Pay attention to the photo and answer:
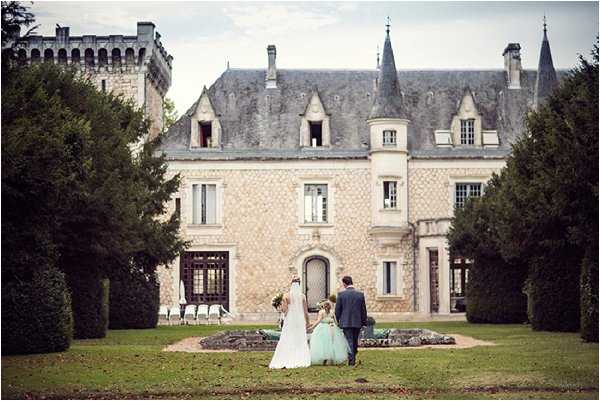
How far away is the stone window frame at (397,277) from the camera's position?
49812mm

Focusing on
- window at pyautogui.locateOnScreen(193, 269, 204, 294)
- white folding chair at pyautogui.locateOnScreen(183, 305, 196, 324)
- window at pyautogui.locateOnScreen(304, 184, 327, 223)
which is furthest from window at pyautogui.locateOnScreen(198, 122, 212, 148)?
white folding chair at pyautogui.locateOnScreen(183, 305, 196, 324)

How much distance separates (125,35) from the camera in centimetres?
5309

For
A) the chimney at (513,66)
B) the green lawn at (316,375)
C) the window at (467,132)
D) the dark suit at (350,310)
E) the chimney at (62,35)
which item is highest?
the chimney at (62,35)

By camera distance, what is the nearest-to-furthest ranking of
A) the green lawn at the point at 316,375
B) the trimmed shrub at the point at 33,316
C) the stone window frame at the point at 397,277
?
the green lawn at the point at 316,375, the trimmed shrub at the point at 33,316, the stone window frame at the point at 397,277

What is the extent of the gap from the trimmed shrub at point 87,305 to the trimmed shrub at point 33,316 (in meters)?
5.68

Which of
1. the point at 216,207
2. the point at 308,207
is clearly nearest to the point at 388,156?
the point at 308,207

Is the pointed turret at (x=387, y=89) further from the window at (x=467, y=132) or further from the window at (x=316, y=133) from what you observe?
the window at (x=467, y=132)

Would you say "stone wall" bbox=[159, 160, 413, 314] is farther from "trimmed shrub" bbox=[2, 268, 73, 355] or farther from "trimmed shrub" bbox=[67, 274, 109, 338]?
"trimmed shrub" bbox=[2, 268, 73, 355]

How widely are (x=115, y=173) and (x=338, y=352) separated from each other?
36.1 feet

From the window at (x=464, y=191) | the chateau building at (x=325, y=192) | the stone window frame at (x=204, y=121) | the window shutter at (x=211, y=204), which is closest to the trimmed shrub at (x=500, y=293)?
the chateau building at (x=325, y=192)

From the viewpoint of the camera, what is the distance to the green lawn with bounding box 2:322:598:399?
55.7 ft

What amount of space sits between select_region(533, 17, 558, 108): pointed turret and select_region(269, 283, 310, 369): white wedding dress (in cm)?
3118

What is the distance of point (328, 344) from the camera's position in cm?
2122

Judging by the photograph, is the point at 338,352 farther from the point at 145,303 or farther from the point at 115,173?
the point at 145,303
